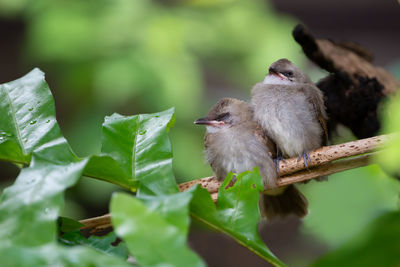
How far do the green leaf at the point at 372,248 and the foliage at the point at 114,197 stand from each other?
0.96 feet

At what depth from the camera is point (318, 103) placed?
2227mm

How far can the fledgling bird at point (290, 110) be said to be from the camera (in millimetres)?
2150

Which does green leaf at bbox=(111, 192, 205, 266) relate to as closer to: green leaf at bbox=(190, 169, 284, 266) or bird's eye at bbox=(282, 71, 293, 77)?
green leaf at bbox=(190, 169, 284, 266)

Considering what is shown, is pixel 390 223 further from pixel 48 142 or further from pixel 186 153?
pixel 186 153

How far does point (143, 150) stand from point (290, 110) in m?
1.05

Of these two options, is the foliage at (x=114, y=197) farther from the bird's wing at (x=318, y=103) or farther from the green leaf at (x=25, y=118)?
the bird's wing at (x=318, y=103)

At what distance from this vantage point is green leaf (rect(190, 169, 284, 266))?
1.24 meters

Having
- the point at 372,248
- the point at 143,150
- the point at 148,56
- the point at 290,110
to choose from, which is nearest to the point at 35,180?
the point at 143,150

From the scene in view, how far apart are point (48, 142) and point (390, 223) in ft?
2.88

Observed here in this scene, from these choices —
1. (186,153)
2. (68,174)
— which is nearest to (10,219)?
(68,174)

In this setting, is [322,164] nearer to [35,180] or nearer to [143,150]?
[143,150]

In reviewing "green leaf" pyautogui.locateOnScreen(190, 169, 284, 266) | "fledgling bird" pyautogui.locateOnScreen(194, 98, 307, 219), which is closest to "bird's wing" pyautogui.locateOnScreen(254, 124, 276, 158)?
"fledgling bird" pyautogui.locateOnScreen(194, 98, 307, 219)

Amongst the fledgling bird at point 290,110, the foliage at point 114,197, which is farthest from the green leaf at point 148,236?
the fledgling bird at point 290,110

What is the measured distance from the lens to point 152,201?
1062 mm
